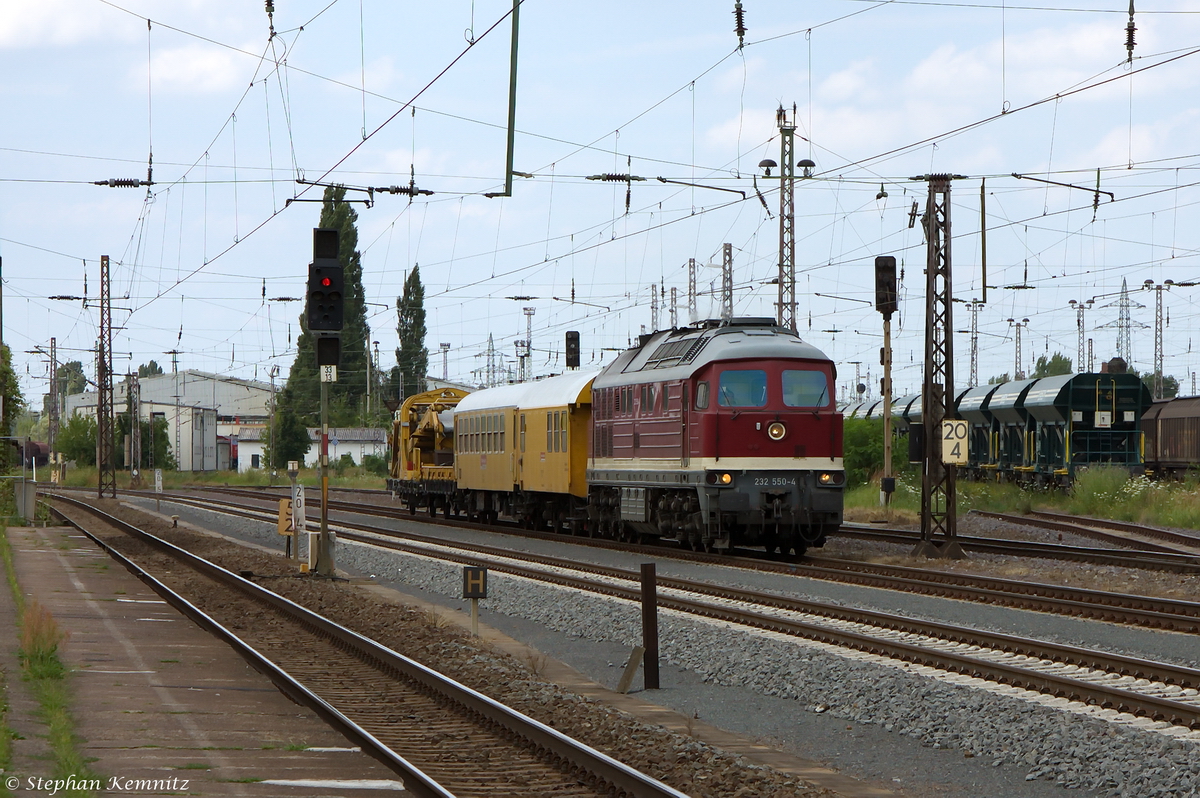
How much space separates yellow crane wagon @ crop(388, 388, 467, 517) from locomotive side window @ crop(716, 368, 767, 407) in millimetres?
17786

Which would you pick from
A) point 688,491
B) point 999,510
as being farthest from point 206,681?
point 999,510

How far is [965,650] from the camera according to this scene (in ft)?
42.3

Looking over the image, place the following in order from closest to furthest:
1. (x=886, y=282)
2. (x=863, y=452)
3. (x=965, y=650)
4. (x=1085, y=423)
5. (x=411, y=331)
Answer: (x=965, y=650)
(x=886, y=282)
(x=1085, y=423)
(x=863, y=452)
(x=411, y=331)

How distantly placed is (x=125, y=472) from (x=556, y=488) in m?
68.7

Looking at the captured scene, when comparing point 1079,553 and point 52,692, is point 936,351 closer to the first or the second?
point 1079,553

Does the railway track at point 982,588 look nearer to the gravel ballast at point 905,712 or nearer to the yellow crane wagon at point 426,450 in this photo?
the gravel ballast at point 905,712

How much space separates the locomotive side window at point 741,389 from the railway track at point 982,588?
269 centimetres

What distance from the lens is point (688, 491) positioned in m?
23.5

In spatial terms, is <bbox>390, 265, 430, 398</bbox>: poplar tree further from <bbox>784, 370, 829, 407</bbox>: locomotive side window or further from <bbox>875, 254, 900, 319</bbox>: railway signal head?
<bbox>784, 370, 829, 407</bbox>: locomotive side window

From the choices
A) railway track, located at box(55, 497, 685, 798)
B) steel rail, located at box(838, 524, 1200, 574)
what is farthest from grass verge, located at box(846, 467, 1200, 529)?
railway track, located at box(55, 497, 685, 798)

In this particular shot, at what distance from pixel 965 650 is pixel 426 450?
1213 inches

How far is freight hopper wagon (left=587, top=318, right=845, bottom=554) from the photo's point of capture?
22.3 metres

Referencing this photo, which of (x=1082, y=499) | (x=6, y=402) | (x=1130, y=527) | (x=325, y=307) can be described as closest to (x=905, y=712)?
(x=325, y=307)

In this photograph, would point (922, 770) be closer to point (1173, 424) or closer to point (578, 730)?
point (578, 730)
